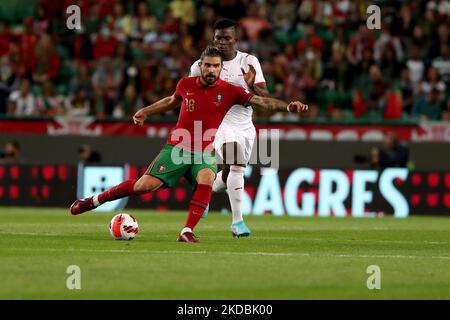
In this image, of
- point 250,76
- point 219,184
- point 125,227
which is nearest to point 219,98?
point 250,76

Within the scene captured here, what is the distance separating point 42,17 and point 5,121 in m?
4.20

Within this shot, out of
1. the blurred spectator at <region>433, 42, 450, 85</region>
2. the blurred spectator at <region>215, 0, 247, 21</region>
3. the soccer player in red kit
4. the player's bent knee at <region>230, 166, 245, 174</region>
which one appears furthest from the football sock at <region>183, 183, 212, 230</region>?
the blurred spectator at <region>215, 0, 247, 21</region>

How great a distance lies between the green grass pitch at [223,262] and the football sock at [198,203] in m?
0.32

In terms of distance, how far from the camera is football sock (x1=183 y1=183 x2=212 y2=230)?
12.6 meters

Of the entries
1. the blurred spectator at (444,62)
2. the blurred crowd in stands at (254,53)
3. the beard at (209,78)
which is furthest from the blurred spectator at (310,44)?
the beard at (209,78)

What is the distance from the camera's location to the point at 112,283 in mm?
9219

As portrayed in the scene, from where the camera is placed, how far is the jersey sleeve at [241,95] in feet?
43.0

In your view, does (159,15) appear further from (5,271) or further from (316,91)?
(5,271)

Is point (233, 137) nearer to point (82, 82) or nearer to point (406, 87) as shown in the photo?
point (406, 87)

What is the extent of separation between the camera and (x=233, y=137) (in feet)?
47.1

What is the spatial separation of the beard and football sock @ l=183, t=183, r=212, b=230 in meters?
1.10

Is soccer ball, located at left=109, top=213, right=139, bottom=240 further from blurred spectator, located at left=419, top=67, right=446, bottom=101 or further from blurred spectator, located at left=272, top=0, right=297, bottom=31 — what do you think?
blurred spectator, located at left=272, top=0, right=297, bottom=31

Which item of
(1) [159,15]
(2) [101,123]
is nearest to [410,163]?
(2) [101,123]

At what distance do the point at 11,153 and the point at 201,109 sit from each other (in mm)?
10430
